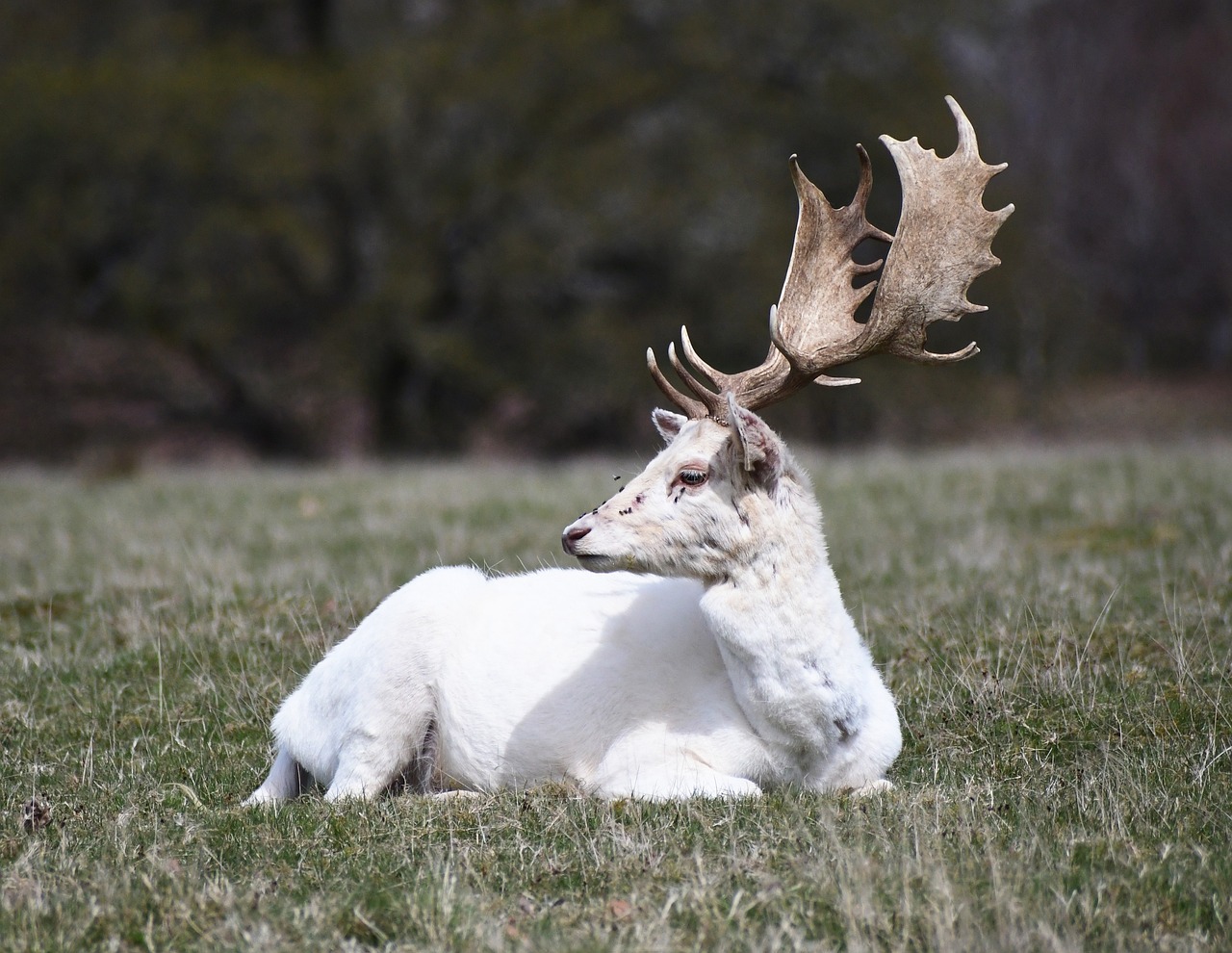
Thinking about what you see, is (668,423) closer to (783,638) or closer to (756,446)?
(756,446)

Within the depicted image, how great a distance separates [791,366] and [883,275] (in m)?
0.57

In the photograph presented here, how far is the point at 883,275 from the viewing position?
536cm

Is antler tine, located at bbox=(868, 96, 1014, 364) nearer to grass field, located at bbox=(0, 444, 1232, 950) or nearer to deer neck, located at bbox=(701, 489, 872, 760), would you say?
deer neck, located at bbox=(701, 489, 872, 760)

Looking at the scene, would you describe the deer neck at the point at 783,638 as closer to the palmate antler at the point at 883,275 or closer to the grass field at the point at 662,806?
the grass field at the point at 662,806

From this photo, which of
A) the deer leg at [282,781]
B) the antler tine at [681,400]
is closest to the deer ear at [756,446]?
the antler tine at [681,400]

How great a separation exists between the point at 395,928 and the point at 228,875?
78 centimetres

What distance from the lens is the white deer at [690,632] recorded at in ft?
15.7

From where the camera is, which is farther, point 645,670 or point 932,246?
point 932,246

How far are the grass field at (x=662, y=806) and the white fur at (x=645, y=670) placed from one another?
0.77 ft

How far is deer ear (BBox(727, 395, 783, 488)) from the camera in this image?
4738 millimetres

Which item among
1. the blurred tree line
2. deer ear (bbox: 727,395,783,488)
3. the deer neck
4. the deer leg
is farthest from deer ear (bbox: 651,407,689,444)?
the blurred tree line

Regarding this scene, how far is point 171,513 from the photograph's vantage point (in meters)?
12.6

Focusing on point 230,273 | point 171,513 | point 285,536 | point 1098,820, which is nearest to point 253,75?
point 230,273

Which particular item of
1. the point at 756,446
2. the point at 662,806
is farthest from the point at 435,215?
the point at 662,806
